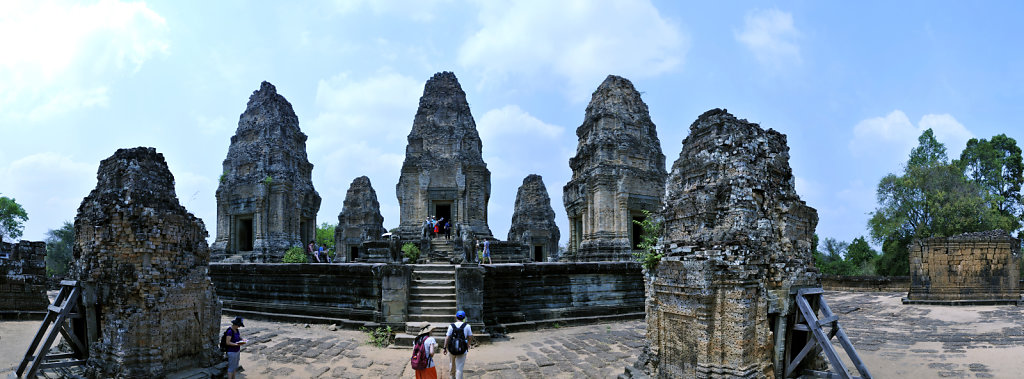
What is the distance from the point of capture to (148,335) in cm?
626

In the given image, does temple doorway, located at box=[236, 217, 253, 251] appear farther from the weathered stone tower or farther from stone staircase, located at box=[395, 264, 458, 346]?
stone staircase, located at box=[395, 264, 458, 346]

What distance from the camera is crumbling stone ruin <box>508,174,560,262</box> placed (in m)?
28.4

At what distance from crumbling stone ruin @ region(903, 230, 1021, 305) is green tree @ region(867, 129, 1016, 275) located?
10.2m

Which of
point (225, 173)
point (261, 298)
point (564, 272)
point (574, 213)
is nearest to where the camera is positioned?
point (564, 272)

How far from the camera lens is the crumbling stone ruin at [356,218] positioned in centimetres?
2934

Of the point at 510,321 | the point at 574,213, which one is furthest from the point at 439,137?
the point at 510,321

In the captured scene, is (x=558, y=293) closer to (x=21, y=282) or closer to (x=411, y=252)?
(x=411, y=252)

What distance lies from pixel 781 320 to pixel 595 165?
12.8m

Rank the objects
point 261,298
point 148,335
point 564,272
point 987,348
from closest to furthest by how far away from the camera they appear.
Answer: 1. point 148,335
2. point 987,348
3. point 564,272
4. point 261,298

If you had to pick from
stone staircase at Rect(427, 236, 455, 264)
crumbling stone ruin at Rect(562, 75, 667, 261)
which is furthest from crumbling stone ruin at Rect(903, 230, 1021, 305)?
stone staircase at Rect(427, 236, 455, 264)

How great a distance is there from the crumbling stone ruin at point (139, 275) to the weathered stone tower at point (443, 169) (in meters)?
12.9

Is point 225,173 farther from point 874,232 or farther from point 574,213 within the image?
point 874,232

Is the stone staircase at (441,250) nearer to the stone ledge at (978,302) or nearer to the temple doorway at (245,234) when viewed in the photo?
the temple doorway at (245,234)

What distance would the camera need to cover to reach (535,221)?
94.5 feet
